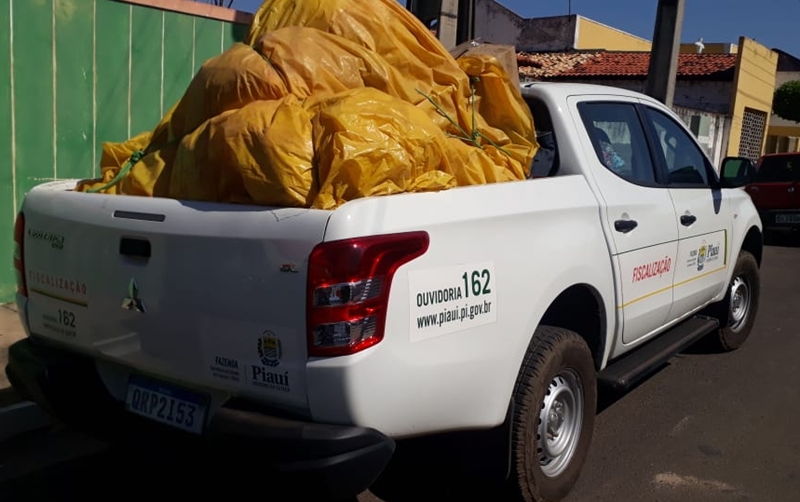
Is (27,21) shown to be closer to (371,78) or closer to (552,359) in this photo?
(371,78)

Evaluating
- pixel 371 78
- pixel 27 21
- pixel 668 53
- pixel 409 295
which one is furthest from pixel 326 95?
pixel 668 53

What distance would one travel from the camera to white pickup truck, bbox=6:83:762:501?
249 centimetres

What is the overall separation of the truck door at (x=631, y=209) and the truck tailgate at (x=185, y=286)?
1.83m

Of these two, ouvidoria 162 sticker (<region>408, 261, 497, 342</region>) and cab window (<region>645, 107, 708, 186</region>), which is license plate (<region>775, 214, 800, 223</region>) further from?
ouvidoria 162 sticker (<region>408, 261, 497, 342</region>)

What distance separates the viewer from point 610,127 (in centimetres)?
433

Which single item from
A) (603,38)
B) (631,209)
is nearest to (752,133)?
(603,38)

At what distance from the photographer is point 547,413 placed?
3.37 metres

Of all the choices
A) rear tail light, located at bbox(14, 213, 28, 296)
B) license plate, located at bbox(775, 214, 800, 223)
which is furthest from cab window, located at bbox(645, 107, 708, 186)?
license plate, located at bbox(775, 214, 800, 223)

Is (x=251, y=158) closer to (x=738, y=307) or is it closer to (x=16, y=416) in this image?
(x=16, y=416)

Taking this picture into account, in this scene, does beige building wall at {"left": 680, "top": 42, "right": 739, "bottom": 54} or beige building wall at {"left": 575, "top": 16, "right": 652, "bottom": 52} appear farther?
beige building wall at {"left": 680, "top": 42, "right": 739, "bottom": 54}

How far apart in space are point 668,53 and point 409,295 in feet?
34.1

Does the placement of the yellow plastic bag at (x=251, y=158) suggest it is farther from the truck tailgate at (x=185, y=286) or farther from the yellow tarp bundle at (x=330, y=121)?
the truck tailgate at (x=185, y=286)

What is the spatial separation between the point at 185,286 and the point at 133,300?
0.28 m

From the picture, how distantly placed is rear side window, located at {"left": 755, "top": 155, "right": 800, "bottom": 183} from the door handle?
10749mm
